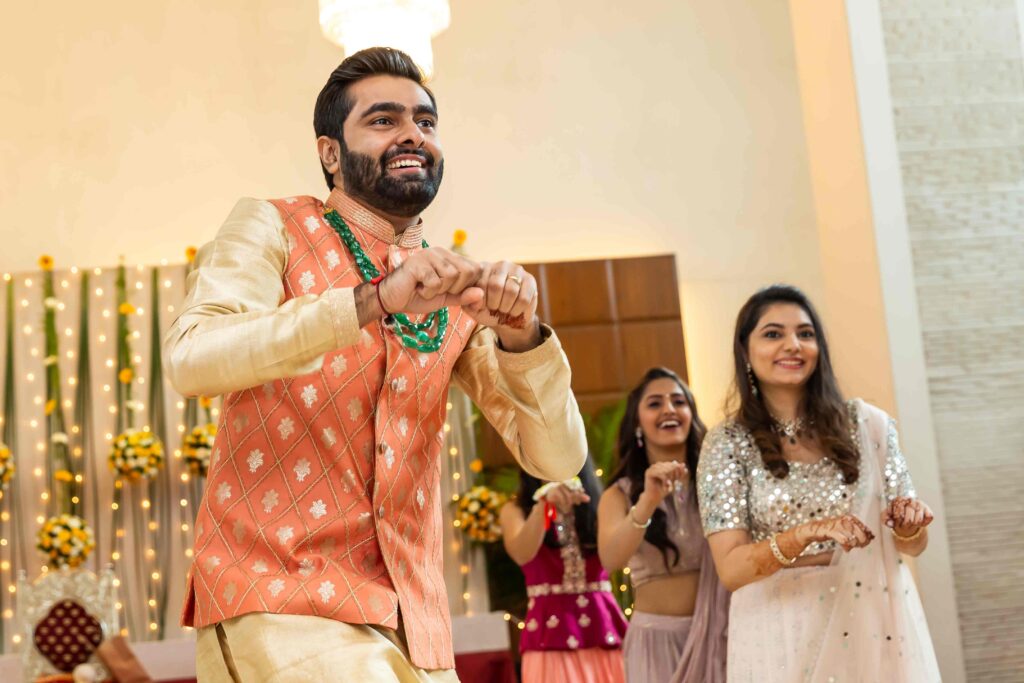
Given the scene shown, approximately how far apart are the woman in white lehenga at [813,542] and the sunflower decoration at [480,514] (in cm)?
340

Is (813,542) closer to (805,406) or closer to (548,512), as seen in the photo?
(805,406)

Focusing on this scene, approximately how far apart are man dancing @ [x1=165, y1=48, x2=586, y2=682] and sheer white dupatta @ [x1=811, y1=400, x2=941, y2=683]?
1571mm

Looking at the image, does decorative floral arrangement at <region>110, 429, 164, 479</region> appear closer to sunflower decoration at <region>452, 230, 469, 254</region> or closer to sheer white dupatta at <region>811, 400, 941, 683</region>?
sunflower decoration at <region>452, 230, 469, 254</region>

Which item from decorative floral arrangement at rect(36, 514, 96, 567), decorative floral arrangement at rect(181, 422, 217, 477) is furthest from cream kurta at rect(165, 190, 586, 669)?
decorative floral arrangement at rect(36, 514, 96, 567)

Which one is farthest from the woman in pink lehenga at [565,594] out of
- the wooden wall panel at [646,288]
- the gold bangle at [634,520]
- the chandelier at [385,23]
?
the wooden wall panel at [646,288]

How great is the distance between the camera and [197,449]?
6.74 metres

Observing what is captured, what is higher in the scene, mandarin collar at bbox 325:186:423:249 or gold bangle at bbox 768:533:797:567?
mandarin collar at bbox 325:186:423:249

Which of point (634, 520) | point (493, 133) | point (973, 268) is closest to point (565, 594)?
point (634, 520)

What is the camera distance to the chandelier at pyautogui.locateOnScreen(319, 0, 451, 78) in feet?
13.0

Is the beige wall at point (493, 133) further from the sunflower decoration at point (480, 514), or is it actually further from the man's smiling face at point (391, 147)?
the man's smiling face at point (391, 147)

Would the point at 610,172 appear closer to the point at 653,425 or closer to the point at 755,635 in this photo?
the point at 653,425

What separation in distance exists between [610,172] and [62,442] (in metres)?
3.66

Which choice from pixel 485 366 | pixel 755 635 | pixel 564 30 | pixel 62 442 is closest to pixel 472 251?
pixel 564 30

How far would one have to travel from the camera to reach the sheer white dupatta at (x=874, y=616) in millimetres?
3100
